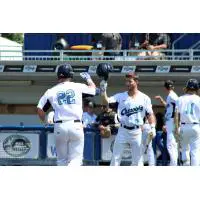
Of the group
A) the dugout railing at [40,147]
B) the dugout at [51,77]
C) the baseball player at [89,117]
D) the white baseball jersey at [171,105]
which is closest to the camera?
the white baseball jersey at [171,105]

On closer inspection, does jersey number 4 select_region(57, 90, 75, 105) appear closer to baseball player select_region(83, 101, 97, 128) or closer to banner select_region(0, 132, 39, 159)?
baseball player select_region(83, 101, 97, 128)

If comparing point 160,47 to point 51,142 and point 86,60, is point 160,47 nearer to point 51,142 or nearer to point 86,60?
point 86,60

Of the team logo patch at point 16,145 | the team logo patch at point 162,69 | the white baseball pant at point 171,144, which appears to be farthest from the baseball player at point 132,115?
the team logo patch at point 162,69

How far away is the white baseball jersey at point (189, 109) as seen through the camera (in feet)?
39.4

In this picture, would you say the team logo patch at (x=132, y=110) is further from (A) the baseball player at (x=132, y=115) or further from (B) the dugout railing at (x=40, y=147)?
(B) the dugout railing at (x=40, y=147)

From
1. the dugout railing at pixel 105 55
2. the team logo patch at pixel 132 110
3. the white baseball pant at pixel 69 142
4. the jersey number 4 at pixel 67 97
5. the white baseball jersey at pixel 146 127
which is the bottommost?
the white baseball pant at pixel 69 142

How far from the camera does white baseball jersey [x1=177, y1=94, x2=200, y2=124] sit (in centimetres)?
1200

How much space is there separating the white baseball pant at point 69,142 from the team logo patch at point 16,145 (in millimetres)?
4315

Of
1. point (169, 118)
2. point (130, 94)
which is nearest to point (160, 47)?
point (169, 118)

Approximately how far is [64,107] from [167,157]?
4.60m

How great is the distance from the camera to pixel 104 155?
14.3 meters

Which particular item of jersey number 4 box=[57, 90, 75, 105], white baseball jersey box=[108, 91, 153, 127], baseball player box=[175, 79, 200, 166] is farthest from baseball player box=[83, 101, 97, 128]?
jersey number 4 box=[57, 90, 75, 105]

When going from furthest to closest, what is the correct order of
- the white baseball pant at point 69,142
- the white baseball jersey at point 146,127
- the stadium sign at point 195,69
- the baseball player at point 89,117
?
1. the stadium sign at point 195,69
2. the baseball player at point 89,117
3. the white baseball jersey at point 146,127
4. the white baseball pant at point 69,142

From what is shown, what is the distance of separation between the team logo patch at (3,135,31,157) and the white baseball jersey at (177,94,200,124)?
12.8 ft
